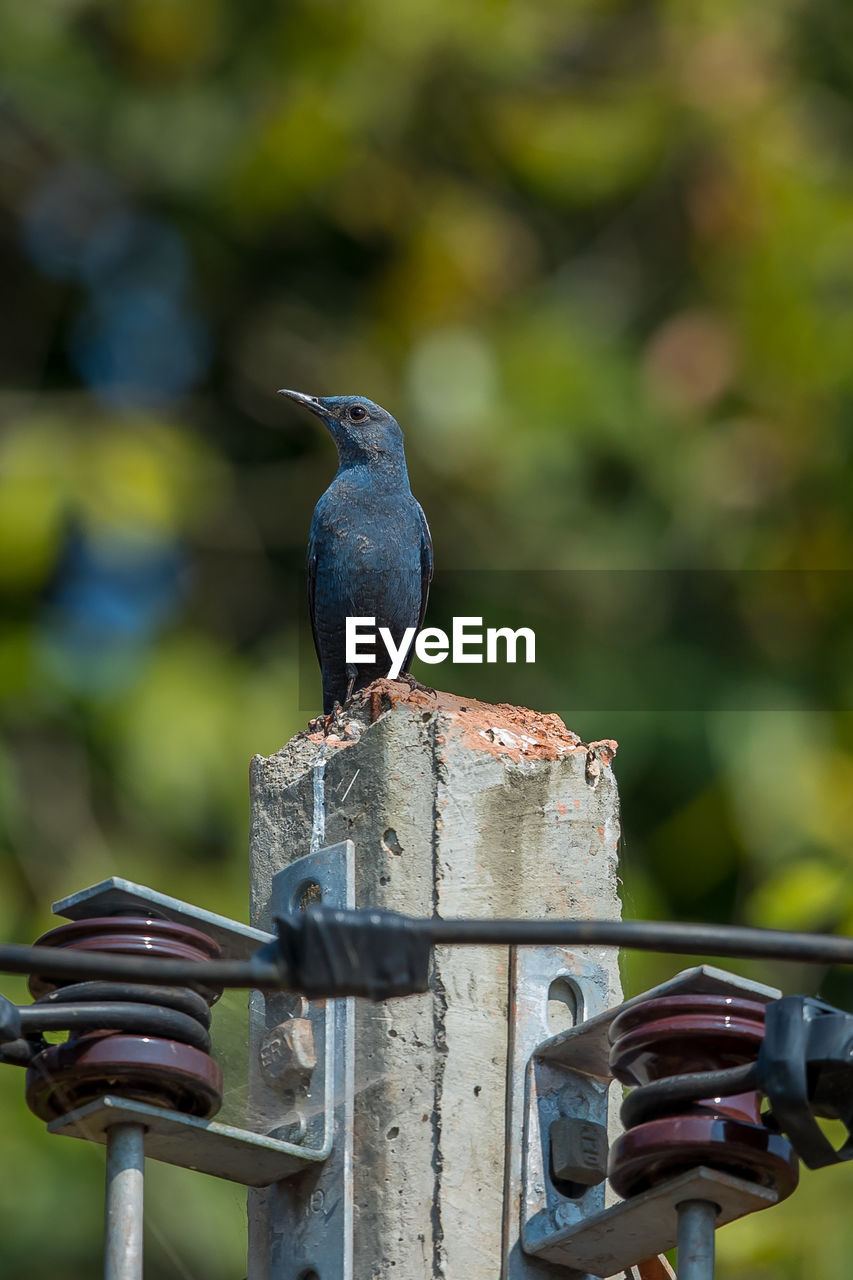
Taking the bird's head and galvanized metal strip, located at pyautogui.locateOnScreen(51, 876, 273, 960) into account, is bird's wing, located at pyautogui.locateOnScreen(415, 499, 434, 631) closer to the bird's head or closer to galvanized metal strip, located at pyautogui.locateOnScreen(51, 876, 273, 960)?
the bird's head

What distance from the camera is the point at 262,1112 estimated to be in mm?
3314

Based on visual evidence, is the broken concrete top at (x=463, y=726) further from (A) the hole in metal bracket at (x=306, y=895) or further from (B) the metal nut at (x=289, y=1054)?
(B) the metal nut at (x=289, y=1054)

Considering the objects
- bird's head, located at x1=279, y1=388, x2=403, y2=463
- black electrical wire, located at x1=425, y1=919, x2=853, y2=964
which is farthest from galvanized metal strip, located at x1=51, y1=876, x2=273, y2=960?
bird's head, located at x1=279, y1=388, x2=403, y2=463

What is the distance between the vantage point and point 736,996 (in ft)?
9.95

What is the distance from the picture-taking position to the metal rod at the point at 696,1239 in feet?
9.56

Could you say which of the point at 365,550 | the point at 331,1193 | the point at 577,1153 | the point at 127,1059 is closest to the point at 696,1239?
the point at 577,1153

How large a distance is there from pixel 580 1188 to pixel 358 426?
352 cm

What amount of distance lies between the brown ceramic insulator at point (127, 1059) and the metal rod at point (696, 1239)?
2.12 feet

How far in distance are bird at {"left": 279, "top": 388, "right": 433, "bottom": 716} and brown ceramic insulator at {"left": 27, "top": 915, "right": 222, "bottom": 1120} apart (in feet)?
9.41

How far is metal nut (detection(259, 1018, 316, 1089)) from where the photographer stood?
10.9 feet

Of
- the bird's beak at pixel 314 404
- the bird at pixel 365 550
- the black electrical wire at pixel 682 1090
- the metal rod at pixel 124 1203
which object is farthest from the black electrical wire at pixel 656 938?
the bird's beak at pixel 314 404

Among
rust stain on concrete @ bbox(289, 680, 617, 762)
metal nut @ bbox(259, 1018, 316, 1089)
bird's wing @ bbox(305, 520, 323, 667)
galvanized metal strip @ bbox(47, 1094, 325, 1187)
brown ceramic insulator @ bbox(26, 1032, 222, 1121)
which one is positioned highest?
bird's wing @ bbox(305, 520, 323, 667)

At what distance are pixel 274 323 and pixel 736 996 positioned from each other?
20.7 ft

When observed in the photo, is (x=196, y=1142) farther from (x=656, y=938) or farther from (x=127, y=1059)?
(x=656, y=938)
